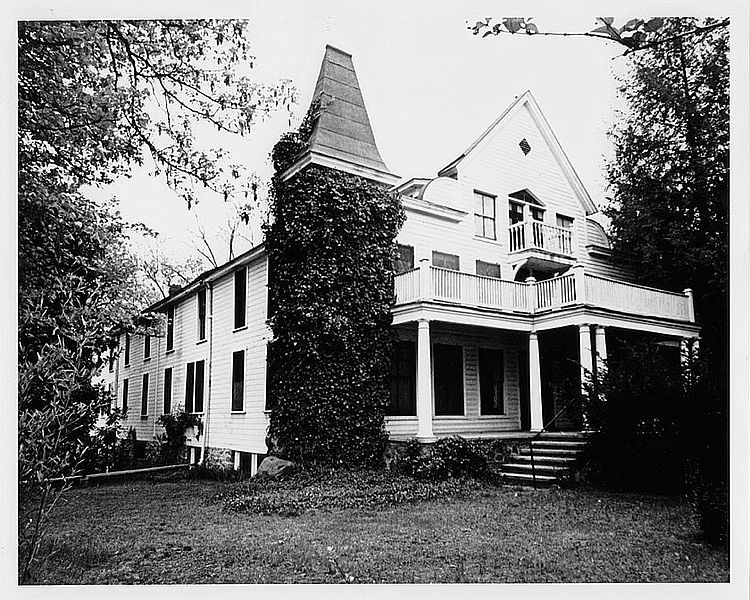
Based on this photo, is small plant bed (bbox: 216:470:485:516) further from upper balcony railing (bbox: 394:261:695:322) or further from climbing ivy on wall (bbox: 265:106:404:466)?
upper balcony railing (bbox: 394:261:695:322)

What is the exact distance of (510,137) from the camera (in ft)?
26.0

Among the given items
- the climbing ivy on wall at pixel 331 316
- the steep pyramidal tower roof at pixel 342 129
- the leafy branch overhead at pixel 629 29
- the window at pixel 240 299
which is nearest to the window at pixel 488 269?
the climbing ivy on wall at pixel 331 316

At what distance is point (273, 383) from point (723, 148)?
198 inches

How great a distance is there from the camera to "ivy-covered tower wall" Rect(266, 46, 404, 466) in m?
7.85

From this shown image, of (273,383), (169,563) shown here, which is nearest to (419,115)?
(273,383)

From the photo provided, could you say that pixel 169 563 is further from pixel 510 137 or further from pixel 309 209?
pixel 510 137

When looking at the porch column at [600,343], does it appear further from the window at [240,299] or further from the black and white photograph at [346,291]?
the window at [240,299]

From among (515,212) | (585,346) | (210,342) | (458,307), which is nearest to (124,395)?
(210,342)

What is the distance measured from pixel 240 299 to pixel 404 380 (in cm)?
213

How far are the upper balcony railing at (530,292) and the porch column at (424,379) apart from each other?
406mm

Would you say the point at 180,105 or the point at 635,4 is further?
the point at 180,105

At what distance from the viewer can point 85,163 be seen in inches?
243

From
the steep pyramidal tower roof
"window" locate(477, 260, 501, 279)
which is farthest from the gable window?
"window" locate(477, 260, 501, 279)

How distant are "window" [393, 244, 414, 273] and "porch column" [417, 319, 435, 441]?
66 cm
